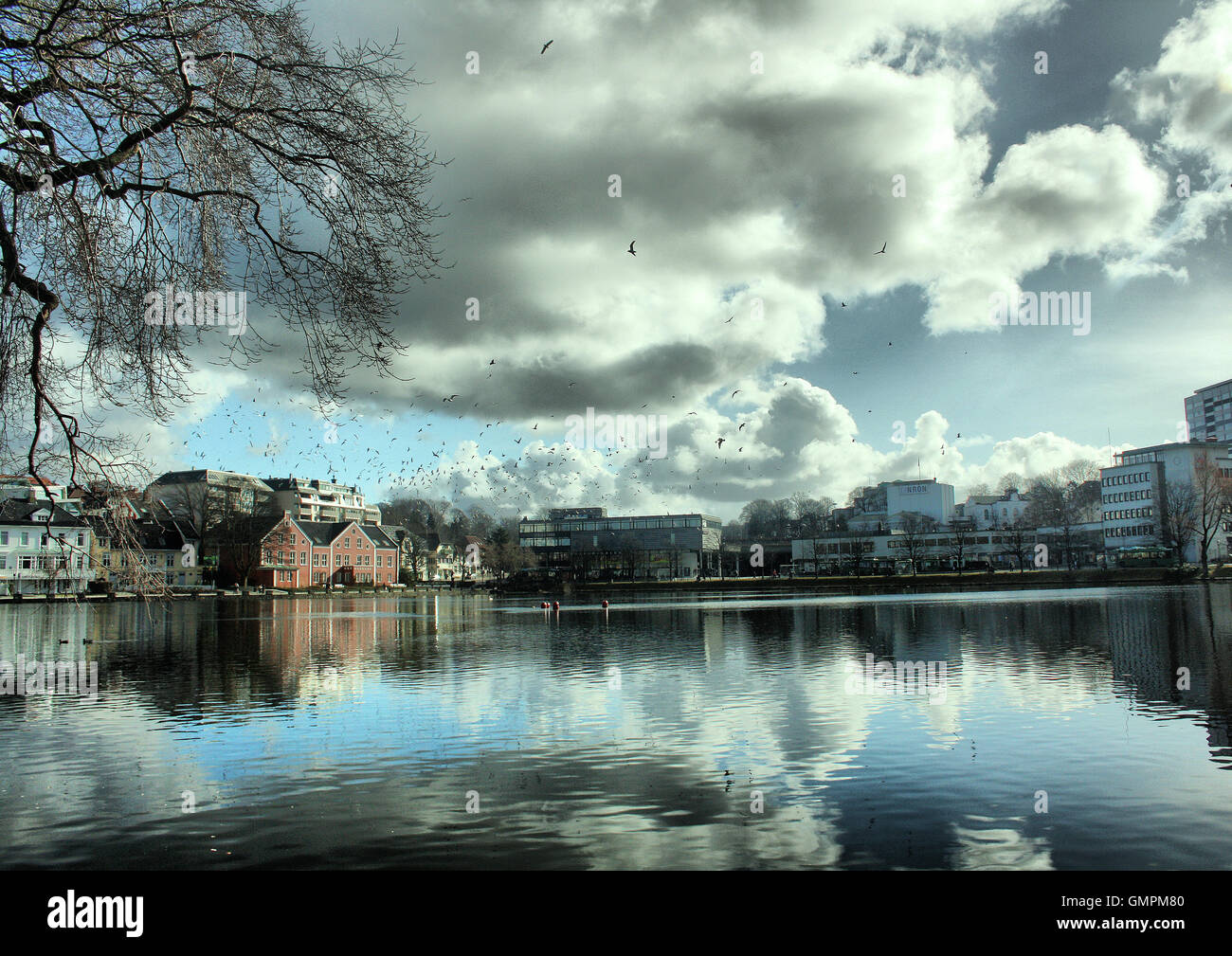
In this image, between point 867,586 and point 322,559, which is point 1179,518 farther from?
point 322,559

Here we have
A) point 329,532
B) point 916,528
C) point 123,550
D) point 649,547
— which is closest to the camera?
point 123,550

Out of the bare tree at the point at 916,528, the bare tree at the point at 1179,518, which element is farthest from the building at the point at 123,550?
the bare tree at the point at 916,528

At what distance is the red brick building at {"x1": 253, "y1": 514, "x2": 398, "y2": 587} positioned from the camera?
130 metres

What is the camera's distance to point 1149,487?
452ft

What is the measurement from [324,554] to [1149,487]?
455 ft

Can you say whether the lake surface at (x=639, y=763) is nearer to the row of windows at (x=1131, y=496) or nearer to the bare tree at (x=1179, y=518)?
the bare tree at (x=1179, y=518)

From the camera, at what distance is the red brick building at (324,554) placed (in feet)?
428

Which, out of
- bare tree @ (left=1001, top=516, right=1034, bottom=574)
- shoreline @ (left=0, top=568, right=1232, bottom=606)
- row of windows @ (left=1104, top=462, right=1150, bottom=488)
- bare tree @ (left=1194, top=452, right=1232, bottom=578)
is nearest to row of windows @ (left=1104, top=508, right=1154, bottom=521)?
row of windows @ (left=1104, top=462, right=1150, bottom=488)

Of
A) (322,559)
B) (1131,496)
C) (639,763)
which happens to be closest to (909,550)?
(1131,496)

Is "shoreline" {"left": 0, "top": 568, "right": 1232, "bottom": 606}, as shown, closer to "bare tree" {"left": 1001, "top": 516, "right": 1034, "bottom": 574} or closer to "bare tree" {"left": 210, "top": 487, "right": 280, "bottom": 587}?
"bare tree" {"left": 210, "top": 487, "right": 280, "bottom": 587}
